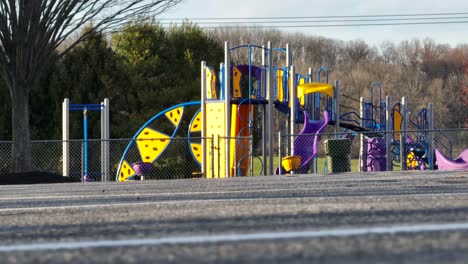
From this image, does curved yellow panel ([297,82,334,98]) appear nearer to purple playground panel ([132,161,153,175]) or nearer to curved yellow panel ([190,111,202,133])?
curved yellow panel ([190,111,202,133])

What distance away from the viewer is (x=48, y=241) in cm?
457

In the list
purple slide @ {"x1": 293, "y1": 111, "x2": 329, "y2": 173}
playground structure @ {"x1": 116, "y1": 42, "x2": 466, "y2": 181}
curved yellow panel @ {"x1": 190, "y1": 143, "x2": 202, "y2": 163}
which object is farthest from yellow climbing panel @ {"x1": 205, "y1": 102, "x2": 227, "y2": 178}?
purple slide @ {"x1": 293, "y1": 111, "x2": 329, "y2": 173}

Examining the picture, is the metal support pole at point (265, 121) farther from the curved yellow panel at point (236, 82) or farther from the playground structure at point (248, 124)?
the curved yellow panel at point (236, 82)

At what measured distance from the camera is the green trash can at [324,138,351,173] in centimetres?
2111

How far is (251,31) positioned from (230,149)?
52.6 meters

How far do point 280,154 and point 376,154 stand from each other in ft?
16.9

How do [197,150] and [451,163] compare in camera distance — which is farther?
[197,150]

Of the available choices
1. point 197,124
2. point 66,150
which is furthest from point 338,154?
point 66,150

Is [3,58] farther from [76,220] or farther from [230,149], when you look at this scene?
[76,220]

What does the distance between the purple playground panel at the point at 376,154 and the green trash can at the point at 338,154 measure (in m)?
3.94

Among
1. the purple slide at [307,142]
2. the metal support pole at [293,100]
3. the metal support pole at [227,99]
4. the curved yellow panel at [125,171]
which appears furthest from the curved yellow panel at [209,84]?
the curved yellow panel at [125,171]

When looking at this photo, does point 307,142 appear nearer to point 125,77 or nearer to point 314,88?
point 314,88

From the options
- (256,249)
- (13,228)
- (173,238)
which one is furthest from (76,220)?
(256,249)

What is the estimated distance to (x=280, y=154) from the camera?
2133 centimetres
